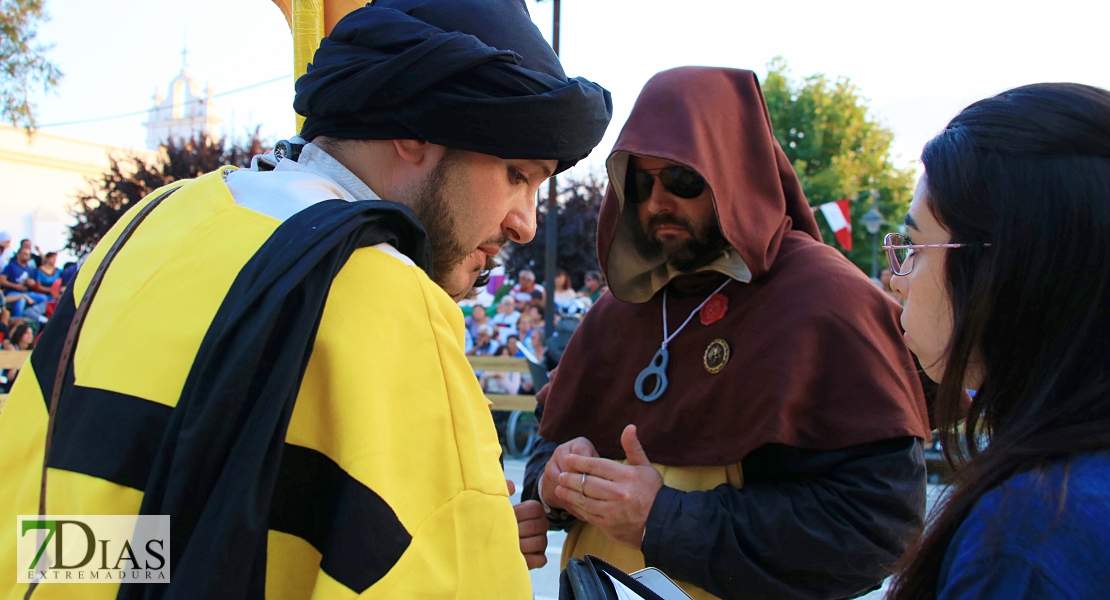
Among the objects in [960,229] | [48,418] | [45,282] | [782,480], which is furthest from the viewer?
[45,282]

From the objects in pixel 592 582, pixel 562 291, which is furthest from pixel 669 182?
pixel 562 291

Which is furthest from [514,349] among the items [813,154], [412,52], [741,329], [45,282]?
[813,154]

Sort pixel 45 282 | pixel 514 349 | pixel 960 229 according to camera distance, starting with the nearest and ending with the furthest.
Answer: pixel 960 229 < pixel 514 349 < pixel 45 282

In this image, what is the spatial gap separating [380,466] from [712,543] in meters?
1.19

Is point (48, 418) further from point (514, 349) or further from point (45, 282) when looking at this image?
point (45, 282)

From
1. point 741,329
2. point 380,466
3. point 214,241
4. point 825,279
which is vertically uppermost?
point 214,241

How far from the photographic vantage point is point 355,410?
0.98m

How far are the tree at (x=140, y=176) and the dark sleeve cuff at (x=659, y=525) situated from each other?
18.3m

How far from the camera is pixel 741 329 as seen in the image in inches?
85.5

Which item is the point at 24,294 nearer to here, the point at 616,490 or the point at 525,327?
the point at 525,327

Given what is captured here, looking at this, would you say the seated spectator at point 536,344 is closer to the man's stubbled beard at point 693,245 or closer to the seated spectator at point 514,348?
the seated spectator at point 514,348

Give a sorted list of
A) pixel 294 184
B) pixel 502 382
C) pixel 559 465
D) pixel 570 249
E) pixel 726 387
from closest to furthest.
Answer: pixel 294 184 < pixel 726 387 < pixel 559 465 < pixel 502 382 < pixel 570 249

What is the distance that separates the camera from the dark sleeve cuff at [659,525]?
1953mm

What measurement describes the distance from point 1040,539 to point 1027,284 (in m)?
0.36
